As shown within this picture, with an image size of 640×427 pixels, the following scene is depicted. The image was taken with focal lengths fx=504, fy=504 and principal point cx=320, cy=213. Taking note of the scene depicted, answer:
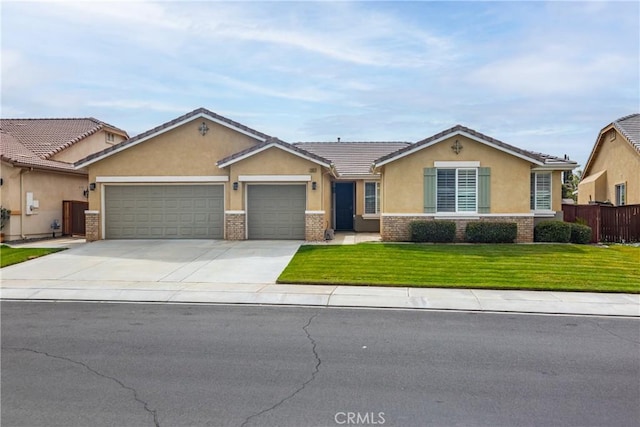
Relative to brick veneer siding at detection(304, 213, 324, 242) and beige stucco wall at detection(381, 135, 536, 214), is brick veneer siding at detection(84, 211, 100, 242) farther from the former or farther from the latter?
beige stucco wall at detection(381, 135, 536, 214)

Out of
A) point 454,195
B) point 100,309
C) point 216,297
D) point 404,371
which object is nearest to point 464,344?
point 404,371

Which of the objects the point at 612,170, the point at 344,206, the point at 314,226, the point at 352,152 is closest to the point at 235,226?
the point at 314,226

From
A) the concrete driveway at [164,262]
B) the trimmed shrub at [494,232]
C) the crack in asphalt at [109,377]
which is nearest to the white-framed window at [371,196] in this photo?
the concrete driveway at [164,262]

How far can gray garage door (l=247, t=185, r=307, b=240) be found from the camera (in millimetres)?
20469

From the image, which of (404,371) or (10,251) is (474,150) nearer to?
(404,371)

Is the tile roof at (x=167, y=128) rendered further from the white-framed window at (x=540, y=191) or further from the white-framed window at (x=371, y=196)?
Answer: the white-framed window at (x=540, y=191)

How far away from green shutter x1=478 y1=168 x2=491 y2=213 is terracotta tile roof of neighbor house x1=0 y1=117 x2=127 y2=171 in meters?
18.6

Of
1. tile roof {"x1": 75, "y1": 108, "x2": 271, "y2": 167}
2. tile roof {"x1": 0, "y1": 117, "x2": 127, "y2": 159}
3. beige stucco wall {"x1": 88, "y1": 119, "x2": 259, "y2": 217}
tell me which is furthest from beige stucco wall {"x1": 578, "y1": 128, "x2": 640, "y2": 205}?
tile roof {"x1": 0, "y1": 117, "x2": 127, "y2": 159}

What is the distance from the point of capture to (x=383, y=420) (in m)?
4.88

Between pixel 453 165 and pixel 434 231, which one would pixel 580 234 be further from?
pixel 434 231

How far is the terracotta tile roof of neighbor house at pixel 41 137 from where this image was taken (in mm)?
22438

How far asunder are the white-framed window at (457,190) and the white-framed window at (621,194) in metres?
11.8

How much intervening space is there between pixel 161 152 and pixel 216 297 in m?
11.5

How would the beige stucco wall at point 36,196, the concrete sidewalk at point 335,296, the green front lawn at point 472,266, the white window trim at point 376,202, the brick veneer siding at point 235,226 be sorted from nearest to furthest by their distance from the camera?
1. the concrete sidewalk at point 335,296
2. the green front lawn at point 472,266
3. the brick veneer siding at point 235,226
4. the beige stucco wall at point 36,196
5. the white window trim at point 376,202
